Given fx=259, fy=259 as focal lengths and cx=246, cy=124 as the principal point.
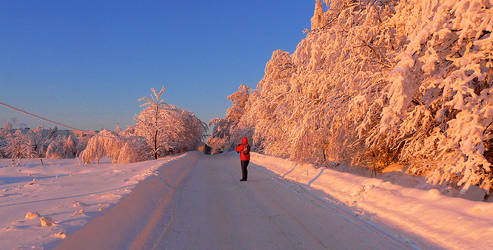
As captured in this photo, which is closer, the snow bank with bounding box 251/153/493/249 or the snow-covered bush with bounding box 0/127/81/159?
the snow bank with bounding box 251/153/493/249

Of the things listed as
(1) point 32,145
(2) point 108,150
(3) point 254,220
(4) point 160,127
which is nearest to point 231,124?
(4) point 160,127

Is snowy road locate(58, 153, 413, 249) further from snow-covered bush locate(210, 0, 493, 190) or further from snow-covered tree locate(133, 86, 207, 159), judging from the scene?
snow-covered tree locate(133, 86, 207, 159)

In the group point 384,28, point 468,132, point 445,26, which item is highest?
point 384,28

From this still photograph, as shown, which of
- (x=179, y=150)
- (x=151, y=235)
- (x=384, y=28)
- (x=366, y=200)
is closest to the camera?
(x=151, y=235)

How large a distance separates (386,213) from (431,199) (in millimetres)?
972

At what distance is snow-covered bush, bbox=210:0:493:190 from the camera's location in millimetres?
4762

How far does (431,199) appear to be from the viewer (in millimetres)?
5184

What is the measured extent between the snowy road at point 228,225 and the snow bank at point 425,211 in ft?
1.58

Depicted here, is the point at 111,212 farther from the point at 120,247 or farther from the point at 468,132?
the point at 468,132

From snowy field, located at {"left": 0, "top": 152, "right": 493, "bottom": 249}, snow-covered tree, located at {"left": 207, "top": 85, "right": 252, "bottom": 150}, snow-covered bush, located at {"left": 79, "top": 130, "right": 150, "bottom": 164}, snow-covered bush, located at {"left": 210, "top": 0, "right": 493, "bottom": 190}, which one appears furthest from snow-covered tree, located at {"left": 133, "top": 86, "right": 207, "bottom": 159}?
snowy field, located at {"left": 0, "top": 152, "right": 493, "bottom": 249}

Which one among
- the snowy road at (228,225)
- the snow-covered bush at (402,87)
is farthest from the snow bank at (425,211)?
the snow-covered bush at (402,87)

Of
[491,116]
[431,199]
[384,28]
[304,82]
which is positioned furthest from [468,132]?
[304,82]

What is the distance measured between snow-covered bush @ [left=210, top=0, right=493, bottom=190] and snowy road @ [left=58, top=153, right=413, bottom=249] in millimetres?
2418

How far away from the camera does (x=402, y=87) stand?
499 centimetres
